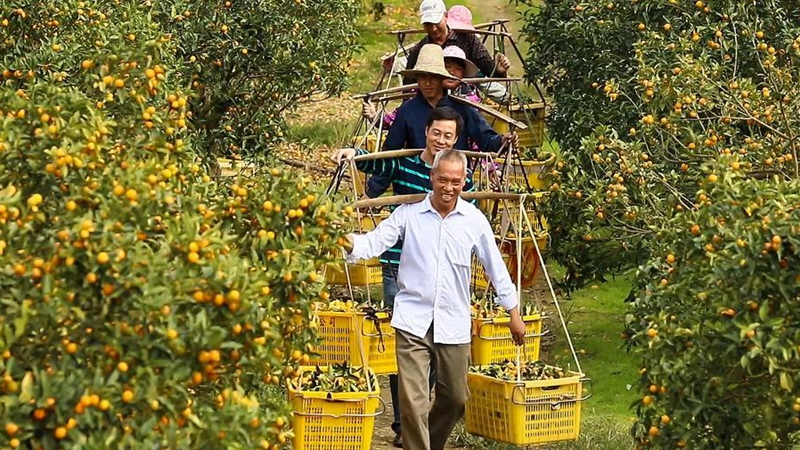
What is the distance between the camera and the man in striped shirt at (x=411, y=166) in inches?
305

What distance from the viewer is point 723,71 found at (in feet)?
29.2

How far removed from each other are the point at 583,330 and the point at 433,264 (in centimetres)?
544

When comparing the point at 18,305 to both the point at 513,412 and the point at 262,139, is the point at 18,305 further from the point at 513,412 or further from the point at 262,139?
the point at 262,139

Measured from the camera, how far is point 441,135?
7754mm

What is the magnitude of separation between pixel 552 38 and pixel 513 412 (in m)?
4.54

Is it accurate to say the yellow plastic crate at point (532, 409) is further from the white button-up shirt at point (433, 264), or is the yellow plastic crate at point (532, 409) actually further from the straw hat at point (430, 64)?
the straw hat at point (430, 64)

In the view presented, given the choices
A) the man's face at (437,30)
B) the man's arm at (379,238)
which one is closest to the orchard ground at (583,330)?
the man's face at (437,30)

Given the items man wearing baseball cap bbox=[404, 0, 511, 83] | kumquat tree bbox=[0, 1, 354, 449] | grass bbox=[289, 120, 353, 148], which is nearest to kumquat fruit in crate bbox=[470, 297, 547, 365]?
man wearing baseball cap bbox=[404, 0, 511, 83]

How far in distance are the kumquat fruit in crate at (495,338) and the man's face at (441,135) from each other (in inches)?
45.9

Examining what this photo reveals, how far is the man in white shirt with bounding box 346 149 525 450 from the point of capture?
7258mm

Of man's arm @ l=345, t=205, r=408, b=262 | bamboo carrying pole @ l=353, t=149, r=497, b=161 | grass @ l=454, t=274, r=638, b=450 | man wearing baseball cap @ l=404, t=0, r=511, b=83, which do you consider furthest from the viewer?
man wearing baseball cap @ l=404, t=0, r=511, b=83

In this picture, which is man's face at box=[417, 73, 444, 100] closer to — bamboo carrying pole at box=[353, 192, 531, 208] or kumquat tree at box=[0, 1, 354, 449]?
bamboo carrying pole at box=[353, 192, 531, 208]

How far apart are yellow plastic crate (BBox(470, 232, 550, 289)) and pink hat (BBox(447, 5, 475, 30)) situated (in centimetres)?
162

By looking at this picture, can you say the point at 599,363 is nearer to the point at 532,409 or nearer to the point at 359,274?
the point at 359,274
